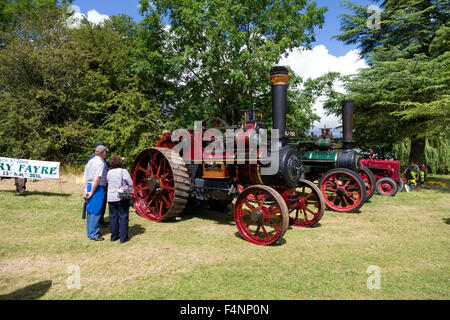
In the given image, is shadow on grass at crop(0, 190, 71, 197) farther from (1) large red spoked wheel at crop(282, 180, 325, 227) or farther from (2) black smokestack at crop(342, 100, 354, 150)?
(2) black smokestack at crop(342, 100, 354, 150)

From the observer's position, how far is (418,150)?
14406 millimetres

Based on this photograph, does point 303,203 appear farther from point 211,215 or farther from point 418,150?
point 418,150

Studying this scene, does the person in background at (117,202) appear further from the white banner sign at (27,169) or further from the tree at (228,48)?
the tree at (228,48)

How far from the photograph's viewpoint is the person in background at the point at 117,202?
4.51 m

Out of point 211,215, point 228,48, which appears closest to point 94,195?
point 211,215

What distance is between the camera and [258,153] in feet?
16.2

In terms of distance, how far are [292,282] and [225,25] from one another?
10727 millimetres

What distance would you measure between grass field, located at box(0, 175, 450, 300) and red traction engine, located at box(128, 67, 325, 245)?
380mm

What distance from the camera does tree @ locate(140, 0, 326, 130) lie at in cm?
1177

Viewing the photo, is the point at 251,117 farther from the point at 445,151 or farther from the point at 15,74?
the point at 445,151

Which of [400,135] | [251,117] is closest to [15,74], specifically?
[251,117]

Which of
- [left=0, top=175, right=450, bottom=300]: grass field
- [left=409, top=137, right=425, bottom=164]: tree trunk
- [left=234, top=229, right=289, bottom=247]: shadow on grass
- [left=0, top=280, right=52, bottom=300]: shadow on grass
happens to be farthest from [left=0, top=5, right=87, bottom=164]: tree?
[left=409, top=137, right=425, bottom=164]: tree trunk

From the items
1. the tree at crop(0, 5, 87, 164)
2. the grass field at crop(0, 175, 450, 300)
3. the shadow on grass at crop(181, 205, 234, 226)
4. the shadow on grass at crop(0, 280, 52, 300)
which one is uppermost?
the tree at crop(0, 5, 87, 164)

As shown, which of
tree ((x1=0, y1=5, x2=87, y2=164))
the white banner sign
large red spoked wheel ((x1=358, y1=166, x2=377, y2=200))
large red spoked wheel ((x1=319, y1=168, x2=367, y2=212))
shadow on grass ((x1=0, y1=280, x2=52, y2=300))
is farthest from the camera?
tree ((x1=0, y1=5, x2=87, y2=164))
